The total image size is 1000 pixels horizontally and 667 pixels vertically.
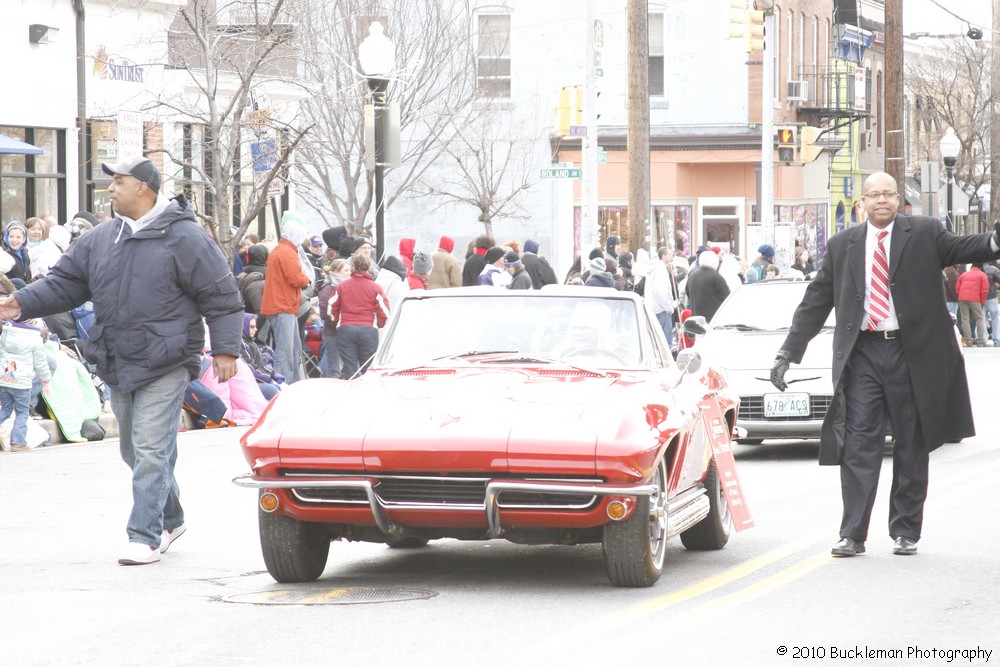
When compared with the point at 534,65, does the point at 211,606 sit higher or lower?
lower

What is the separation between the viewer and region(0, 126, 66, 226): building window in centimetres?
2547

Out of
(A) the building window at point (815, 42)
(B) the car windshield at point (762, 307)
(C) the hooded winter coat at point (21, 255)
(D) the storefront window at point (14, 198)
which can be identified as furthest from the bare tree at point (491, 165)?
(B) the car windshield at point (762, 307)

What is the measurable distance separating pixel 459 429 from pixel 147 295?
2.20 meters

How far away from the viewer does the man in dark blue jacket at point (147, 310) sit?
870 centimetres

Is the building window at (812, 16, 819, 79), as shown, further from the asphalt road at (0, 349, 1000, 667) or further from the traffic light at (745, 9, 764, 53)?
the asphalt road at (0, 349, 1000, 667)

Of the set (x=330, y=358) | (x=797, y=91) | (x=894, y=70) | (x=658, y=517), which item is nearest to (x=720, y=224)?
(x=797, y=91)

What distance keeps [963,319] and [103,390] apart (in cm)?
2110

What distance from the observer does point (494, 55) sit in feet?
145

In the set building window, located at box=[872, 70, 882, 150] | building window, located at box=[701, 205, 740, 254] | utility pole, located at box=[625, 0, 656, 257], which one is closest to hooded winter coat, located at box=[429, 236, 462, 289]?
utility pole, located at box=[625, 0, 656, 257]

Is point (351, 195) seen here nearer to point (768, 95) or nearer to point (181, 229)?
point (768, 95)

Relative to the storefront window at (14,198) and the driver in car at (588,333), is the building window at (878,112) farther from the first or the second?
the driver in car at (588,333)

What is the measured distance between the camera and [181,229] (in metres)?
8.90

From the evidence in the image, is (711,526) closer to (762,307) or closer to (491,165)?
(762,307)

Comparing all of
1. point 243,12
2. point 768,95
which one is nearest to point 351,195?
point 243,12
